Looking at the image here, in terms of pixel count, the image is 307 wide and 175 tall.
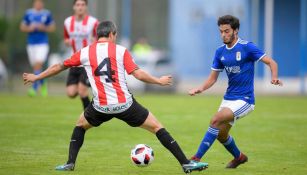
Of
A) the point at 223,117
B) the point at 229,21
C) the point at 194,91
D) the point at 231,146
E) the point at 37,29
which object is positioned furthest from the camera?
the point at 37,29

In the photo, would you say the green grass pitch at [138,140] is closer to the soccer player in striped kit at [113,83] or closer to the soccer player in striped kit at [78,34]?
the soccer player in striped kit at [113,83]

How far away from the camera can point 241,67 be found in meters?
8.78

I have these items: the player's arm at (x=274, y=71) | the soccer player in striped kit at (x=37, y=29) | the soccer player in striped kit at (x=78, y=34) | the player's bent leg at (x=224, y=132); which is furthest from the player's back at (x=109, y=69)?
the soccer player in striped kit at (x=37, y=29)

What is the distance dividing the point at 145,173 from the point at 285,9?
21.7m

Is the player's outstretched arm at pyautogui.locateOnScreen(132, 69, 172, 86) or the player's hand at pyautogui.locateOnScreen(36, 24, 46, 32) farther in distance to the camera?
the player's hand at pyautogui.locateOnScreen(36, 24, 46, 32)

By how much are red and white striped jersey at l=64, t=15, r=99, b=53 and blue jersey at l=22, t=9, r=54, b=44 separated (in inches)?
193

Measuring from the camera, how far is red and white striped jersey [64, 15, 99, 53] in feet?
45.5

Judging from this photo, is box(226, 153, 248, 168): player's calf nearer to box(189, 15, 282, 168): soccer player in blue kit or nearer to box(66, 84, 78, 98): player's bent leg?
box(189, 15, 282, 168): soccer player in blue kit

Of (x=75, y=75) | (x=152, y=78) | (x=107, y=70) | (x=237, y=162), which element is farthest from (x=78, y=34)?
(x=152, y=78)

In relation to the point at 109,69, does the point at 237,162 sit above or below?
below

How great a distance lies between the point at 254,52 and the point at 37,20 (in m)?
11.3

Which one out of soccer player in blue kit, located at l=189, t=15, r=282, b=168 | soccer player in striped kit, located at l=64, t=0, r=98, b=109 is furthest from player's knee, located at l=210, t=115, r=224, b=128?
soccer player in striped kit, located at l=64, t=0, r=98, b=109

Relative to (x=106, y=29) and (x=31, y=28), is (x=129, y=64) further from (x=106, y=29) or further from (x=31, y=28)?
(x=31, y=28)

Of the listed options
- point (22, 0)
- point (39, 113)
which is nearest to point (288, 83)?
point (22, 0)
